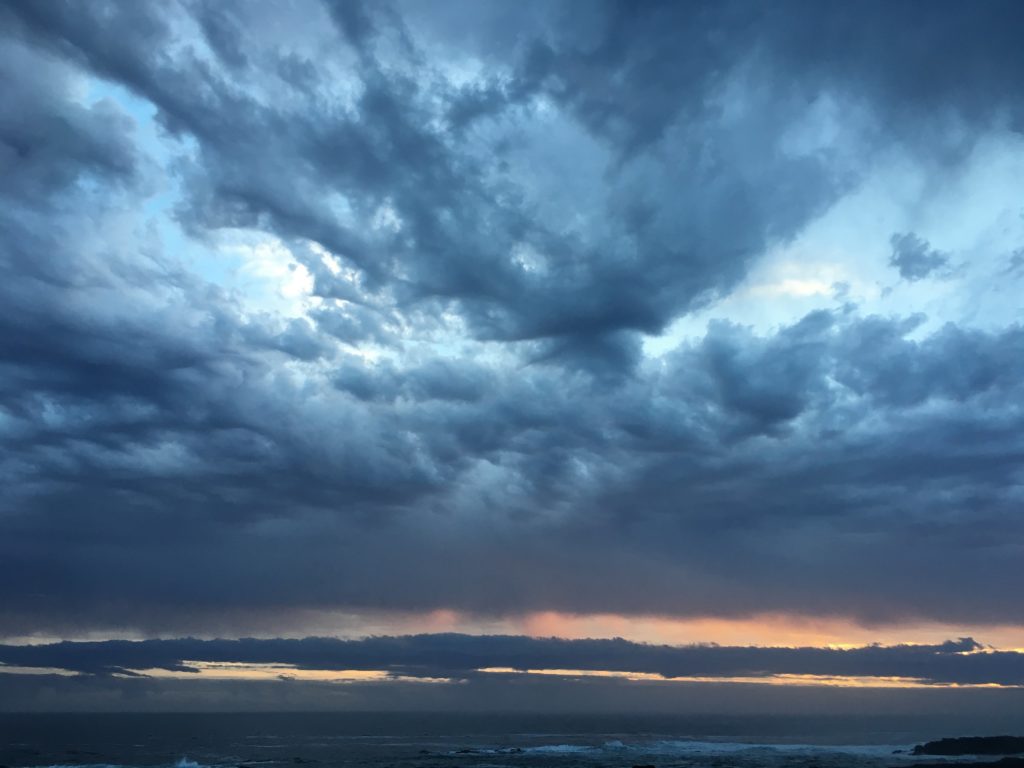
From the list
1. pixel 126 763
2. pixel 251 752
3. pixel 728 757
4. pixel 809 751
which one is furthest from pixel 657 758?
pixel 126 763

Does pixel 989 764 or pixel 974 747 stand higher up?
pixel 974 747

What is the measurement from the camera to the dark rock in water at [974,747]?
8800 cm

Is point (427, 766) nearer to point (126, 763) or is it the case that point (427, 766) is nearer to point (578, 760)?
point (578, 760)

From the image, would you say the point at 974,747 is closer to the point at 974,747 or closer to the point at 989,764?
the point at 974,747

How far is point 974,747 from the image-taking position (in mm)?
89562

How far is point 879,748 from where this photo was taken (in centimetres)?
10006

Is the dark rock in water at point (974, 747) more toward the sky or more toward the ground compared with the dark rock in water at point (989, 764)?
more toward the sky

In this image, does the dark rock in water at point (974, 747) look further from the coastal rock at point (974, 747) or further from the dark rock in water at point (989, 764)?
the dark rock in water at point (989, 764)

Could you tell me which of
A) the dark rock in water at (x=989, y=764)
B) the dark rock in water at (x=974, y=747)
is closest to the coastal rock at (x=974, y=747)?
the dark rock in water at (x=974, y=747)

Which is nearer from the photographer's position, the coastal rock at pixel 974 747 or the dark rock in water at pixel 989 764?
the dark rock in water at pixel 989 764

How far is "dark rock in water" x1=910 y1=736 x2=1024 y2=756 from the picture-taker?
88.0 metres

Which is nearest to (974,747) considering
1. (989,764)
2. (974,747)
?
(974,747)

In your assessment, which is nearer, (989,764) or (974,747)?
(989,764)

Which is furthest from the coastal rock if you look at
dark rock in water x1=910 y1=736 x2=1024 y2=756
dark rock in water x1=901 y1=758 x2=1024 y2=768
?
dark rock in water x1=901 y1=758 x2=1024 y2=768
